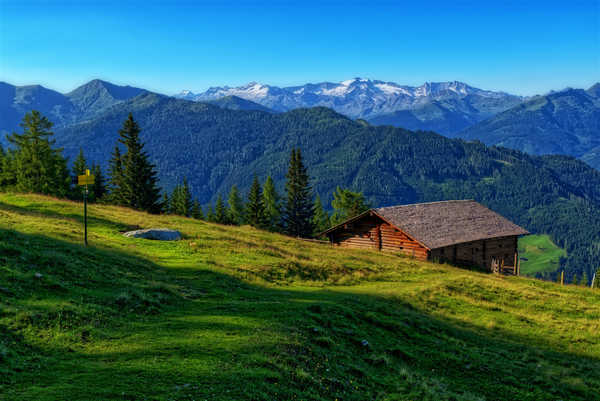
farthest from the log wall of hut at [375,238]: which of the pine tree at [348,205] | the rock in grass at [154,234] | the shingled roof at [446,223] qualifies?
the pine tree at [348,205]

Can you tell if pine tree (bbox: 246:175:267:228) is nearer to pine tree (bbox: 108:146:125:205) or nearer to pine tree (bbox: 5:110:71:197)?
pine tree (bbox: 108:146:125:205)

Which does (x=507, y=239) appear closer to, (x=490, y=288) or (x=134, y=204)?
(x=490, y=288)

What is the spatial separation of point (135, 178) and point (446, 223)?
4624cm

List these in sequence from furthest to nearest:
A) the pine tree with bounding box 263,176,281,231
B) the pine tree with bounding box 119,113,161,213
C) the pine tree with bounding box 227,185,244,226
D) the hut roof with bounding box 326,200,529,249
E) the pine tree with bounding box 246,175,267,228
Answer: the pine tree with bounding box 227,185,244,226 → the pine tree with bounding box 263,176,281,231 → the pine tree with bounding box 246,175,267,228 → the pine tree with bounding box 119,113,161,213 → the hut roof with bounding box 326,200,529,249

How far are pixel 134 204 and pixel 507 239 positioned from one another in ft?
175

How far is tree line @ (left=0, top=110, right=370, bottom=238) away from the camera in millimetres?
58812

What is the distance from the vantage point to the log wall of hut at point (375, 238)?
4684cm

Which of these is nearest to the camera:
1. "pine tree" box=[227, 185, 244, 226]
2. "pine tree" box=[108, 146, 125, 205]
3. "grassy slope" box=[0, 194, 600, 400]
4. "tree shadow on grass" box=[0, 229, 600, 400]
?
"tree shadow on grass" box=[0, 229, 600, 400]

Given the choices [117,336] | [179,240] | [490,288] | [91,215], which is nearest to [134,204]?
[91,215]

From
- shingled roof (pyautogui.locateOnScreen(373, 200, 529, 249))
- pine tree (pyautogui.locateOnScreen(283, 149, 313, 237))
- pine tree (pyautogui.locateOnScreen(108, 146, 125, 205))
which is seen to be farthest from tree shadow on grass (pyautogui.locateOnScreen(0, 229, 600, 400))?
pine tree (pyautogui.locateOnScreen(283, 149, 313, 237))

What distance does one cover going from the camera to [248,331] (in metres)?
13.2

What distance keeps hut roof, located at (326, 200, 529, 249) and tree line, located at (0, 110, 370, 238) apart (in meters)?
32.6

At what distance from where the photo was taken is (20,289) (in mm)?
13820

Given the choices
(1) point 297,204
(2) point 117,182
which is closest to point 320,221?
(1) point 297,204
